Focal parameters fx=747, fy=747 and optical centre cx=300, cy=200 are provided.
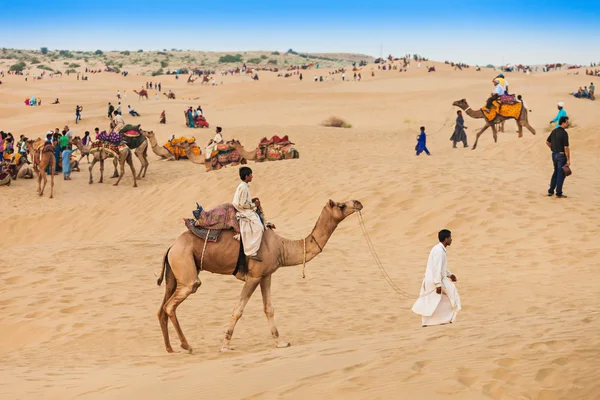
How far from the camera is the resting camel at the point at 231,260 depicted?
28.8ft

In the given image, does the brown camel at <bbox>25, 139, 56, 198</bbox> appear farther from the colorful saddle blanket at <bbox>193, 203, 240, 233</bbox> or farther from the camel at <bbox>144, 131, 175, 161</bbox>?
the colorful saddle blanket at <bbox>193, 203, 240, 233</bbox>

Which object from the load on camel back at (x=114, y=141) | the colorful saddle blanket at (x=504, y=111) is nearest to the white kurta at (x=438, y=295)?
the load on camel back at (x=114, y=141)

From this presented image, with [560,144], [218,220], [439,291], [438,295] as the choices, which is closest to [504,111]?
[560,144]

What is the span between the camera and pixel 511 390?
5.75m

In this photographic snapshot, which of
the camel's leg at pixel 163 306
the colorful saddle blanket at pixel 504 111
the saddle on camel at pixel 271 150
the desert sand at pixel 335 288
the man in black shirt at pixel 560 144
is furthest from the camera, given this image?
the colorful saddle blanket at pixel 504 111

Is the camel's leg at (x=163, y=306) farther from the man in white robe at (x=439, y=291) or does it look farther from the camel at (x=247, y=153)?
the camel at (x=247, y=153)

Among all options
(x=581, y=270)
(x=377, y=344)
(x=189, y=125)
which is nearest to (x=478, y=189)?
(x=581, y=270)

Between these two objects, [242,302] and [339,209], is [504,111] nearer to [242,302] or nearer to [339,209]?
[339,209]

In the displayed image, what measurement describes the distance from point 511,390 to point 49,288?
28.5 feet

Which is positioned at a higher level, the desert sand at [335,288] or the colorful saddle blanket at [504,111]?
the colorful saddle blanket at [504,111]

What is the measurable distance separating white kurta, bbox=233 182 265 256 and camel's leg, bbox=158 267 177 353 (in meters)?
1.07

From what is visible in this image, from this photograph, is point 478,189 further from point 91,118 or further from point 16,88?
point 16,88

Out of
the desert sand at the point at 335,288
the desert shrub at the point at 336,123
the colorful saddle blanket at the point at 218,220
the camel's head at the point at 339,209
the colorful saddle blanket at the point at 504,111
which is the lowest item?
the desert sand at the point at 335,288

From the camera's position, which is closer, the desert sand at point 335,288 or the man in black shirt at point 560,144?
the desert sand at point 335,288
